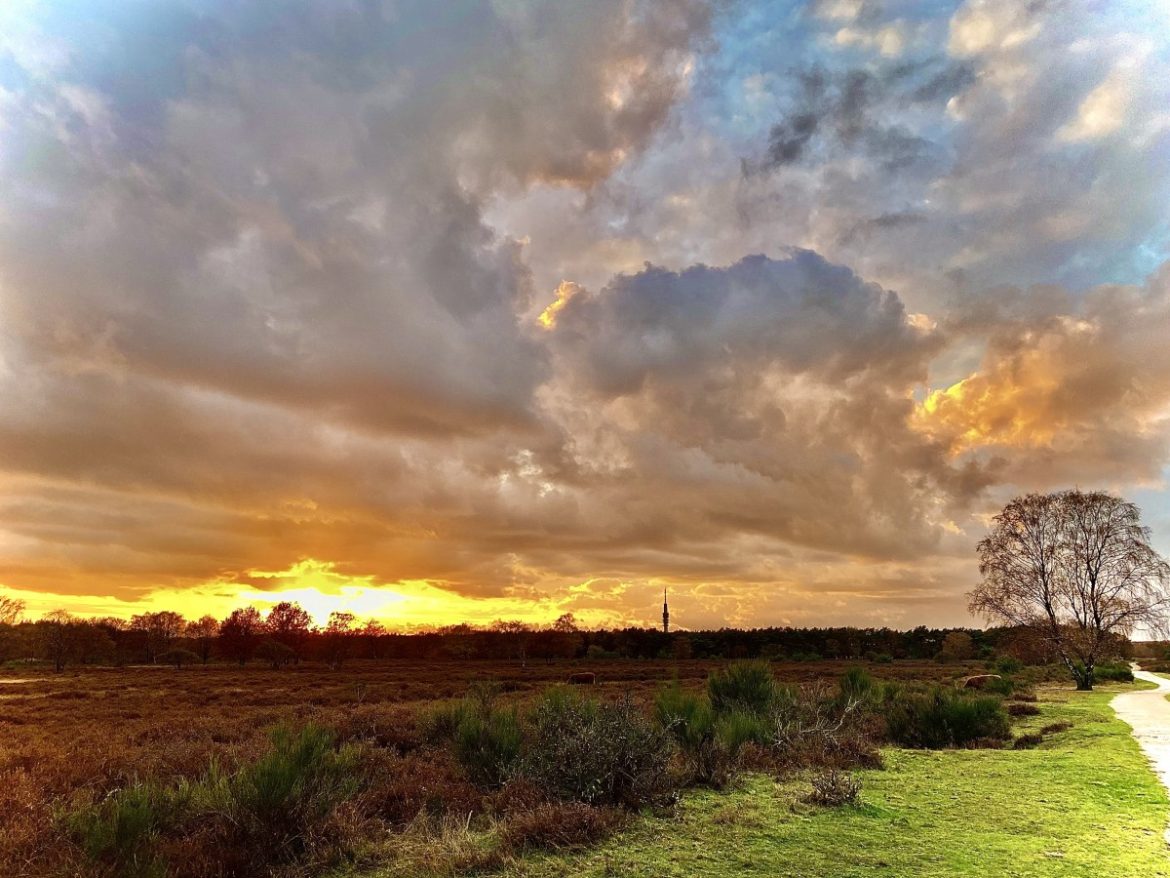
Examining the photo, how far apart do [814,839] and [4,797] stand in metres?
11.2

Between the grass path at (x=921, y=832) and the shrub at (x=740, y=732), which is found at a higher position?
the shrub at (x=740, y=732)

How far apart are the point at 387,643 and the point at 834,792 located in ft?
402

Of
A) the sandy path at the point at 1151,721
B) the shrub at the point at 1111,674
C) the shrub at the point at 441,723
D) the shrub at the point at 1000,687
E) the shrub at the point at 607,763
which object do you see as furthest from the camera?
the shrub at the point at 1111,674

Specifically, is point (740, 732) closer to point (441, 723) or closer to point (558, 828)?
point (558, 828)

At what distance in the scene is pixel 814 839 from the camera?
6.91 meters

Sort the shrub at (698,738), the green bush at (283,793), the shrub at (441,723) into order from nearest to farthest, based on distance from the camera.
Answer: the green bush at (283,793) → the shrub at (698,738) → the shrub at (441,723)

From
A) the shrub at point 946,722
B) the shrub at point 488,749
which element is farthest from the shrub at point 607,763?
the shrub at point 946,722

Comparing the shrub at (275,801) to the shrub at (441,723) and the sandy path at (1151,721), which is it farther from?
the sandy path at (1151,721)

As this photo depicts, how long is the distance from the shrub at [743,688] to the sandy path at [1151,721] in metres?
6.83

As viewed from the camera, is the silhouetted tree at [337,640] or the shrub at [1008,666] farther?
the silhouetted tree at [337,640]

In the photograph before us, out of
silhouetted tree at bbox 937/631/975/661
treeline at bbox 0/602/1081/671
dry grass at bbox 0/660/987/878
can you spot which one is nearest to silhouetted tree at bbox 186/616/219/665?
treeline at bbox 0/602/1081/671

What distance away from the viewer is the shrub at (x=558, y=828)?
6.97 m

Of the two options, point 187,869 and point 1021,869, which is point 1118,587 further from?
point 187,869

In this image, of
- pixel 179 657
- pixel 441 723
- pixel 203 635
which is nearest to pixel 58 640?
pixel 179 657
